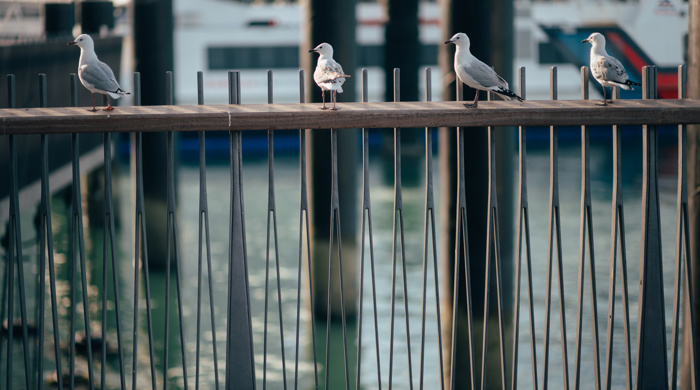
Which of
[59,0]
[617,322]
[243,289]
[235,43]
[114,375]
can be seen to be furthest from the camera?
[235,43]

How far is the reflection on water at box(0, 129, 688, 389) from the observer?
9891mm

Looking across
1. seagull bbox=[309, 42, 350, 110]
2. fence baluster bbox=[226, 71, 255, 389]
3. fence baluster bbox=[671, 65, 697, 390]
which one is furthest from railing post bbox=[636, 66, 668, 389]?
fence baluster bbox=[226, 71, 255, 389]

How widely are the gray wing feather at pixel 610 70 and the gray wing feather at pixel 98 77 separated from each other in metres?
2.26

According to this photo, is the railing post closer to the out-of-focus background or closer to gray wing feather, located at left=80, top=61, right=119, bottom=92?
the out-of-focus background

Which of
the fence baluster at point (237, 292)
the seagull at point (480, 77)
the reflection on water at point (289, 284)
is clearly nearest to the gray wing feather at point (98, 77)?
the fence baluster at point (237, 292)

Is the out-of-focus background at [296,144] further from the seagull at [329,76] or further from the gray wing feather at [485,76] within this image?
the seagull at [329,76]

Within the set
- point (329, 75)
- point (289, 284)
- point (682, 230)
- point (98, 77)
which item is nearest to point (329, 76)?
point (329, 75)

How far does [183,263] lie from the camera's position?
14.6 metres

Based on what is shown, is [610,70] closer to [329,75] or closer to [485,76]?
[485,76]

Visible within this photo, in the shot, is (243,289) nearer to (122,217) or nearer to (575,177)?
(122,217)

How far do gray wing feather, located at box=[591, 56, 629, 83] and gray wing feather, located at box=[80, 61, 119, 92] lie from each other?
7.43 feet

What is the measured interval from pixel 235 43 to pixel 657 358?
1154 inches

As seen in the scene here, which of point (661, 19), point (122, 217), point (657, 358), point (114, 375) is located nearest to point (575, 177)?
point (661, 19)

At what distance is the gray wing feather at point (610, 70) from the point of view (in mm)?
4555
